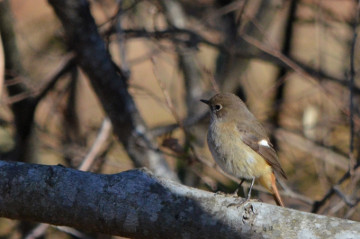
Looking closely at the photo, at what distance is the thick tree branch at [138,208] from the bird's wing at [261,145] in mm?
1425

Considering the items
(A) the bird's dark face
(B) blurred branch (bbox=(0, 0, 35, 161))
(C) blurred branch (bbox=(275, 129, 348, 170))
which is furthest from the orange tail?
(B) blurred branch (bbox=(0, 0, 35, 161))

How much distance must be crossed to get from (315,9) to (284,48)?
92 centimetres

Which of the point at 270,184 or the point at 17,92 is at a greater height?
the point at 270,184

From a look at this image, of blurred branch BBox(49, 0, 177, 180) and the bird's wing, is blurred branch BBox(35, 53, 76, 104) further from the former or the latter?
the bird's wing

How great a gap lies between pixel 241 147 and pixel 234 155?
0.10 m

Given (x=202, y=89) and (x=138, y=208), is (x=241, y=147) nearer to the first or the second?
(x=138, y=208)

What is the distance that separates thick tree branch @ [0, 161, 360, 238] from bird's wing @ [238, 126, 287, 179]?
143cm

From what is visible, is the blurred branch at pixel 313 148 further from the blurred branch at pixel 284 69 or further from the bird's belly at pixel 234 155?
the bird's belly at pixel 234 155

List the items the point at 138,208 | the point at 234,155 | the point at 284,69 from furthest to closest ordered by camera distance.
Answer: the point at 284,69
the point at 234,155
the point at 138,208

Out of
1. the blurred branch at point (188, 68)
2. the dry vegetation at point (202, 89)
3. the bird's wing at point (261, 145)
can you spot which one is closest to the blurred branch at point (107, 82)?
the dry vegetation at point (202, 89)

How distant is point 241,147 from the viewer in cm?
411

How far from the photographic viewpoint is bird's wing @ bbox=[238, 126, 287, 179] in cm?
407

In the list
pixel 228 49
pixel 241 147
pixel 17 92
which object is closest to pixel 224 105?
pixel 241 147

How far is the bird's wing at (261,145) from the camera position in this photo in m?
4.07
